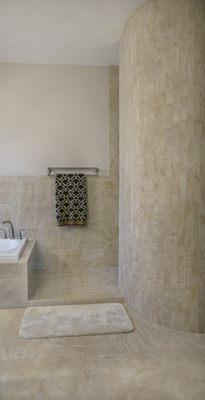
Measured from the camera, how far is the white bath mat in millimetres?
2750

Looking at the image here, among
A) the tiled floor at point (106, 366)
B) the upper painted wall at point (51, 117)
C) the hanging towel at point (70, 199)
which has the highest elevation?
the upper painted wall at point (51, 117)

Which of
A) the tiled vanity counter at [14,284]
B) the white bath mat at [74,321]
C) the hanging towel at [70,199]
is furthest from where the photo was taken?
the hanging towel at [70,199]

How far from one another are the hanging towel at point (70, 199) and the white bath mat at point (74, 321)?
44.2 inches

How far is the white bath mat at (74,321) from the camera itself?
108 inches

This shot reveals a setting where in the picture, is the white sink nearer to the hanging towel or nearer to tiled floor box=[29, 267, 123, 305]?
tiled floor box=[29, 267, 123, 305]

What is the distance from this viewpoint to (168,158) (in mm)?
2719

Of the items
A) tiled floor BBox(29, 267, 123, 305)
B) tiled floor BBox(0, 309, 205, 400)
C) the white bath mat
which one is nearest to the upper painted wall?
tiled floor BBox(29, 267, 123, 305)

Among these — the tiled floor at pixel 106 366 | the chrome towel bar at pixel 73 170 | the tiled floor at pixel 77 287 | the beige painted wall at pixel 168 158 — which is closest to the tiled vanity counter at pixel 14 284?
the tiled floor at pixel 77 287

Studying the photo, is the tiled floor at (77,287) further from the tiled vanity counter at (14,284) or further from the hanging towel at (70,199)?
the hanging towel at (70,199)

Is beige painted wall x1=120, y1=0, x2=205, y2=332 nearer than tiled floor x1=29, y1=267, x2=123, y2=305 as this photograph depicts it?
Yes

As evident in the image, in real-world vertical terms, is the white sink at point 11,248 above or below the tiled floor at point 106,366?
above

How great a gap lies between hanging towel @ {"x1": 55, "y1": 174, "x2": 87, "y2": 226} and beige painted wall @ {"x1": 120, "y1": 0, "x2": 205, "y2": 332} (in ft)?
3.73

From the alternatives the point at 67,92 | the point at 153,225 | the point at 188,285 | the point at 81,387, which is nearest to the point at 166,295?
the point at 188,285

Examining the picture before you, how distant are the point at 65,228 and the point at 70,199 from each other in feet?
1.26
